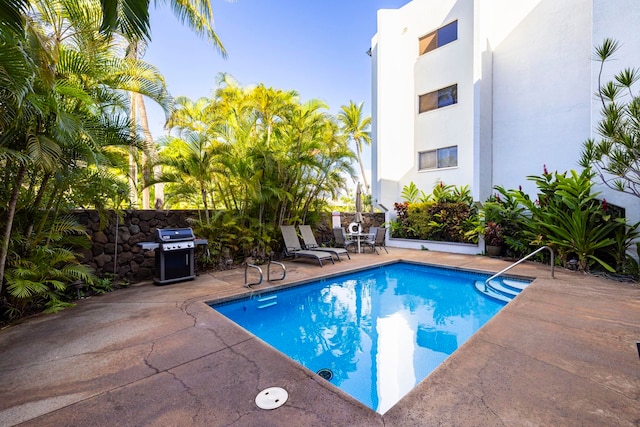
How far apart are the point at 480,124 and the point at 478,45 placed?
2.90m

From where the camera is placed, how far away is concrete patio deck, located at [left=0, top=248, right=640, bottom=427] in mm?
2068

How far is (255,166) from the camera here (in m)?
8.20

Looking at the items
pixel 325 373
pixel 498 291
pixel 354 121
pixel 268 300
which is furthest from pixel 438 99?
pixel 325 373

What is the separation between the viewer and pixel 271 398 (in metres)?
2.26

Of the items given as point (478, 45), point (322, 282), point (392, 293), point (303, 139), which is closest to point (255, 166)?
point (303, 139)

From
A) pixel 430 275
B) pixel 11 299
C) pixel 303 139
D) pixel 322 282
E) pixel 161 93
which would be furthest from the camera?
pixel 303 139

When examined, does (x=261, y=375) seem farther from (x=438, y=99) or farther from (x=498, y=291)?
(x=438, y=99)

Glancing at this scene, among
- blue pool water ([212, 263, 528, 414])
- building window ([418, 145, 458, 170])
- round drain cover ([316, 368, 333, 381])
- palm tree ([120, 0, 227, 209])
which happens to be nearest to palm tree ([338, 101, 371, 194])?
building window ([418, 145, 458, 170])

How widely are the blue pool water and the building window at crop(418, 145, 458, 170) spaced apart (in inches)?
234

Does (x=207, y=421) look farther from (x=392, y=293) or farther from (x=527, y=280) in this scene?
(x=527, y=280)

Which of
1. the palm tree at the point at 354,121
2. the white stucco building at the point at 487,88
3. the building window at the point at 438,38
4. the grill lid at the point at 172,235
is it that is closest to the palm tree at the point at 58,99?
the grill lid at the point at 172,235

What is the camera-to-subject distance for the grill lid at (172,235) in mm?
5852

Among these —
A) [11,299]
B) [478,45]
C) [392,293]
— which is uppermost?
[478,45]

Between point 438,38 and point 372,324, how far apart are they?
1274 centimetres
